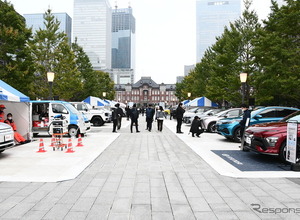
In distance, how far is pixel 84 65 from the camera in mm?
41031

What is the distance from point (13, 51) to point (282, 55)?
1969 cm

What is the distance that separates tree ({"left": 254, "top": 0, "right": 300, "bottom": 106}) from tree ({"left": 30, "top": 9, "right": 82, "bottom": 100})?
66.5 ft

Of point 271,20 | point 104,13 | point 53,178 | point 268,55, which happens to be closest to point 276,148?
point 53,178

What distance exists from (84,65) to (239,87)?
83.9ft

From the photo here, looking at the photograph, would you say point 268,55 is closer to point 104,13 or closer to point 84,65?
point 84,65

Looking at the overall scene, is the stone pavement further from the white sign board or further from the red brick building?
the red brick building

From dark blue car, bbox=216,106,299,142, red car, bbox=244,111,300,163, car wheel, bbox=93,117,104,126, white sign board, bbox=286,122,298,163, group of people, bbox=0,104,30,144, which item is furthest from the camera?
car wheel, bbox=93,117,104,126

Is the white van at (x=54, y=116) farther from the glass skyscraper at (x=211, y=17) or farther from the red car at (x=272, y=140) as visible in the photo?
the glass skyscraper at (x=211, y=17)

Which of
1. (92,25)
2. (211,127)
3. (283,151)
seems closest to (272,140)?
(283,151)

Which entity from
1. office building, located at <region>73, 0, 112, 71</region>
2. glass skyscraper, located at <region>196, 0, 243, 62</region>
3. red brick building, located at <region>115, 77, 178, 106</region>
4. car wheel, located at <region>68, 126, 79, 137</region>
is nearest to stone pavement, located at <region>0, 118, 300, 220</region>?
car wheel, located at <region>68, 126, 79, 137</region>

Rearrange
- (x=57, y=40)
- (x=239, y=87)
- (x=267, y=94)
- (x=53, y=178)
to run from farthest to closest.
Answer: (x=57, y=40) → (x=239, y=87) → (x=267, y=94) → (x=53, y=178)

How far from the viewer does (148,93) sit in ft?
452

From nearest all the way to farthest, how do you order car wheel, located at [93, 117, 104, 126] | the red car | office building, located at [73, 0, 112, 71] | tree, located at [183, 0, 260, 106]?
the red car → car wheel, located at [93, 117, 104, 126] → tree, located at [183, 0, 260, 106] → office building, located at [73, 0, 112, 71]

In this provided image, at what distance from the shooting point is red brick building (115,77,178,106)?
138 m
